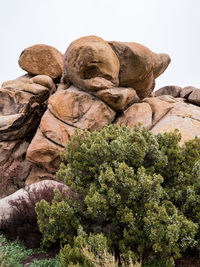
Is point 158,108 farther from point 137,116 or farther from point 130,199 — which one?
point 130,199

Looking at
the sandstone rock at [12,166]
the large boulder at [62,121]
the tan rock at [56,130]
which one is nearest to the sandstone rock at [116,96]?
the large boulder at [62,121]

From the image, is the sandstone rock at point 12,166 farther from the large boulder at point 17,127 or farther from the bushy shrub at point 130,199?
the bushy shrub at point 130,199

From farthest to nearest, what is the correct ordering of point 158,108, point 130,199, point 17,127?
point 158,108, point 17,127, point 130,199

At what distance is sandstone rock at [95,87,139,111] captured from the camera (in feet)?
39.8

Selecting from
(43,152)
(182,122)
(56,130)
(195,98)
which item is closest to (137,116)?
(182,122)

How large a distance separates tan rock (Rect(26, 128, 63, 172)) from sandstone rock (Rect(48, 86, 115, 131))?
4.76ft

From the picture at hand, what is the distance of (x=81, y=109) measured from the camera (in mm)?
12258

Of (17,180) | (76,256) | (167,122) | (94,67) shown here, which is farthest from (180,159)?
(17,180)

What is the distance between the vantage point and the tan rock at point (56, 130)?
11.5 meters

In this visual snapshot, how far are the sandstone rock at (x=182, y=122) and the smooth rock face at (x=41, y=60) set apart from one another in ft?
30.3

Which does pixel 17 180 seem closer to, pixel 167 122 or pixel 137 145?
pixel 167 122

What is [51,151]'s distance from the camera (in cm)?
1155

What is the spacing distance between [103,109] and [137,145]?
7.94 m

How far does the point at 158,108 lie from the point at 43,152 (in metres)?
7.07
